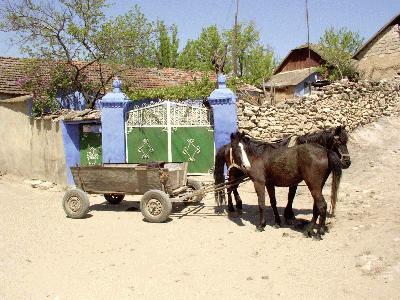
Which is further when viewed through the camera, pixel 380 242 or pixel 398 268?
pixel 380 242

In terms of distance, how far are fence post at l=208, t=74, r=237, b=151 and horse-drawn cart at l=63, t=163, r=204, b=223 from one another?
229 cm

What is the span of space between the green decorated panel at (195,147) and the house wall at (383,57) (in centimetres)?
1522

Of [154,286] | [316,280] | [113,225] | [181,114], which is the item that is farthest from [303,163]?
[181,114]

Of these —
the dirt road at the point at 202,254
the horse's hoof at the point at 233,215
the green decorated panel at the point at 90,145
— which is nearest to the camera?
the dirt road at the point at 202,254

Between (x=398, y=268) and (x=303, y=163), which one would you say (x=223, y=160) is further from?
(x=398, y=268)

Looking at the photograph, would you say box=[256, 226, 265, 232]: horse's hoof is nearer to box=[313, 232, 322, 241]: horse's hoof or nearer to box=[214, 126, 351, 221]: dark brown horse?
box=[214, 126, 351, 221]: dark brown horse

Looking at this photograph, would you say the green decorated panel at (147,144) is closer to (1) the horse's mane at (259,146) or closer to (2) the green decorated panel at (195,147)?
(2) the green decorated panel at (195,147)

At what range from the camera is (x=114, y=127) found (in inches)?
438

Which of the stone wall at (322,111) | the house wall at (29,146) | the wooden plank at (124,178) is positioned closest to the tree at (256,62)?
the stone wall at (322,111)

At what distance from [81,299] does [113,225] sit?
10.6ft

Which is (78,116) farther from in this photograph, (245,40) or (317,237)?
(245,40)

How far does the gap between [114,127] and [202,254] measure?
6071 millimetres

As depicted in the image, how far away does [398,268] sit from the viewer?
4773 mm

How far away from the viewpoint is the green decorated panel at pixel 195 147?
10.8m
